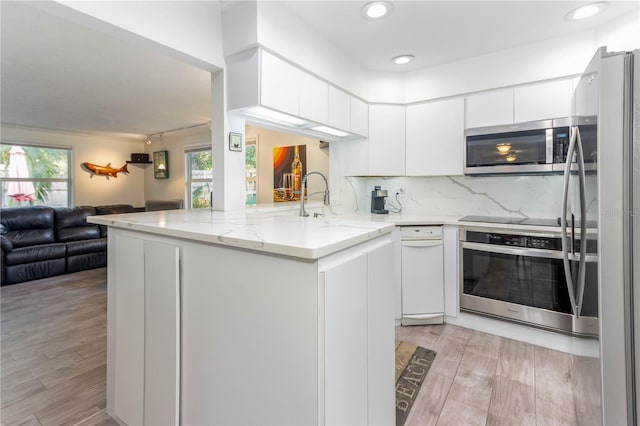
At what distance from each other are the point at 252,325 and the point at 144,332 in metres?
0.76

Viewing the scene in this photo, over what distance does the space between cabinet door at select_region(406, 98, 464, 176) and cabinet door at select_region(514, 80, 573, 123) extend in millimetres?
480

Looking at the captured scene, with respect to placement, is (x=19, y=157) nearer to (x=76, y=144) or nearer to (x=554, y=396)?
(x=76, y=144)

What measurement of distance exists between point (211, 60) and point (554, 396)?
120 inches

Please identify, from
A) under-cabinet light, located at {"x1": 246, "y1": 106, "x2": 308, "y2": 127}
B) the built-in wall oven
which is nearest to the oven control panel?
the built-in wall oven

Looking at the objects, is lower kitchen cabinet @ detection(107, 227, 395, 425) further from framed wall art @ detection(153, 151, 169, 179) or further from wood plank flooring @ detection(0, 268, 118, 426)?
framed wall art @ detection(153, 151, 169, 179)

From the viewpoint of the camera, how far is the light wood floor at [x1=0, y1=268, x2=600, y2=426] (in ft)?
5.39

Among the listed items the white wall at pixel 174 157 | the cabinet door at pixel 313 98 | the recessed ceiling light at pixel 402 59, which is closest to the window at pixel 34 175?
the white wall at pixel 174 157

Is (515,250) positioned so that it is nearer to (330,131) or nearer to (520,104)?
(520,104)

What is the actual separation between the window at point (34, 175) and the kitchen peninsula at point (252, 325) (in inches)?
223

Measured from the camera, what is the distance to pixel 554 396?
1.80m

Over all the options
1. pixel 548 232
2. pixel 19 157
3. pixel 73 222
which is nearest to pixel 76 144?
pixel 19 157

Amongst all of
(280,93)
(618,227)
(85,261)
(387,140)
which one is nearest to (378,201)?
(387,140)

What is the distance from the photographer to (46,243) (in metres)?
4.77

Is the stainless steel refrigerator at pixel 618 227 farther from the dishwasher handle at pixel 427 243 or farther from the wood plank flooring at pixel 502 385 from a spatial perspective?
the dishwasher handle at pixel 427 243
